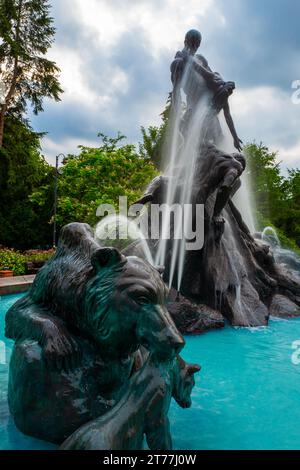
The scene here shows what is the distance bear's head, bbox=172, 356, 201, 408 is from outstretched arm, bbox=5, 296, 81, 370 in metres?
0.57

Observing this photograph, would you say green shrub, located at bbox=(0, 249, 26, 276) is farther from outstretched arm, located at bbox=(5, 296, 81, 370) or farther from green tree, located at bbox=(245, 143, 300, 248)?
green tree, located at bbox=(245, 143, 300, 248)

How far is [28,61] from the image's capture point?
74.8 ft

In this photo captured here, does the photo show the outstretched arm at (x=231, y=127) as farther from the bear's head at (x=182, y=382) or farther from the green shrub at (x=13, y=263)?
the green shrub at (x=13, y=263)

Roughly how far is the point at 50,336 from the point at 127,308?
1.88ft

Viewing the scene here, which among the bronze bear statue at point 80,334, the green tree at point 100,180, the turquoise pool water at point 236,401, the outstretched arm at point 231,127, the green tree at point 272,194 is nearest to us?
the bronze bear statue at point 80,334

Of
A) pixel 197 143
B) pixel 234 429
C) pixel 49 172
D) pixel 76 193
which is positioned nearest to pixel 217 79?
pixel 197 143

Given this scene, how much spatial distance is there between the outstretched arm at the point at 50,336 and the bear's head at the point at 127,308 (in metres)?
0.20

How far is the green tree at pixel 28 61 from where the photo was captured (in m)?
22.0

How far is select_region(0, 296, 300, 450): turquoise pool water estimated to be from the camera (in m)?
2.60

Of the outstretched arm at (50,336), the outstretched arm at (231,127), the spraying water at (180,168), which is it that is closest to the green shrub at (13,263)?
the spraying water at (180,168)

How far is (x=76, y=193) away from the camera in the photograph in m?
22.0

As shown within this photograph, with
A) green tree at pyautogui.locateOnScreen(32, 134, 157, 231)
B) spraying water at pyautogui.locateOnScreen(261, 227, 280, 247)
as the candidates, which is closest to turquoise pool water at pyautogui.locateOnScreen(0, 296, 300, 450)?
spraying water at pyautogui.locateOnScreen(261, 227, 280, 247)

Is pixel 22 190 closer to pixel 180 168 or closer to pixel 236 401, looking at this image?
pixel 180 168

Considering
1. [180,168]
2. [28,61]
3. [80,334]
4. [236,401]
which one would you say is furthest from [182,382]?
[28,61]
